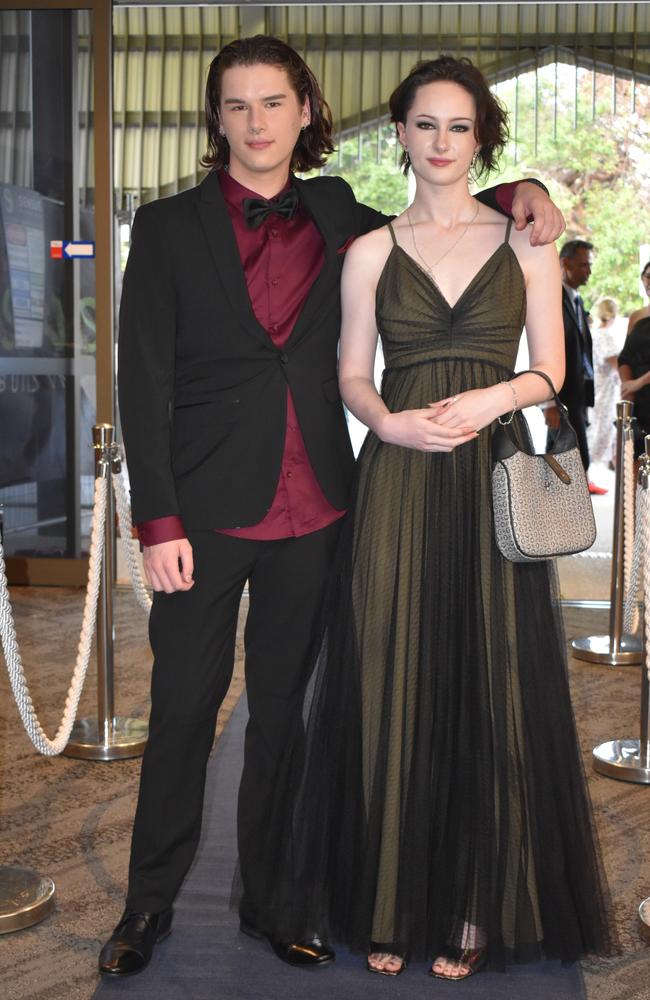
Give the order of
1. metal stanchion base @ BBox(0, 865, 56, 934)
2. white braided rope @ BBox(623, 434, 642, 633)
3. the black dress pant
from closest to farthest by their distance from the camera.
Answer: the black dress pant → metal stanchion base @ BBox(0, 865, 56, 934) → white braided rope @ BBox(623, 434, 642, 633)

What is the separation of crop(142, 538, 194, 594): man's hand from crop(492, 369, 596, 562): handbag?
63 cm

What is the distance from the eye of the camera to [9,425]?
22.5ft

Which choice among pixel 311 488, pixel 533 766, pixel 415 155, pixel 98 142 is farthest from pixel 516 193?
pixel 98 142

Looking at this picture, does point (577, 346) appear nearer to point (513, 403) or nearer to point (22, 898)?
point (513, 403)

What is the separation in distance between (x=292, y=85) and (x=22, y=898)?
1949 millimetres

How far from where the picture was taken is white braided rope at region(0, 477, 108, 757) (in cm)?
330

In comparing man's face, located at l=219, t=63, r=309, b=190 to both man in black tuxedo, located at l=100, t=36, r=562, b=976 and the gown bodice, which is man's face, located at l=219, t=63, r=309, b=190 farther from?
the gown bodice

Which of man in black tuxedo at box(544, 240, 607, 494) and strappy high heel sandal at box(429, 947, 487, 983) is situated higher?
man in black tuxedo at box(544, 240, 607, 494)

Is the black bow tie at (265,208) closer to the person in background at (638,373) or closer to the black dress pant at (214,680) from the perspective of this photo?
the black dress pant at (214,680)

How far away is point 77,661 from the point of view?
3859 mm

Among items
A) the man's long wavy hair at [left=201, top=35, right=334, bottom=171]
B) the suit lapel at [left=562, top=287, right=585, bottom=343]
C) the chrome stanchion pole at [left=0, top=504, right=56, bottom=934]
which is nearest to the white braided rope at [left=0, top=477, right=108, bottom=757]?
the chrome stanchion pole at [left=0, top=504, right=56, bottom=934]

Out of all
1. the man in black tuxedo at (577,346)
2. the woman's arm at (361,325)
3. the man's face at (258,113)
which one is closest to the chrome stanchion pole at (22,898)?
the woman's arm at (361,325)

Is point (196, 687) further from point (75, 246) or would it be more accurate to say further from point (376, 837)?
point (75, 246)

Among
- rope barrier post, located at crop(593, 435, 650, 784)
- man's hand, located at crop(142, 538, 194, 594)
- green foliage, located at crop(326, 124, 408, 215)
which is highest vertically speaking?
green foliage, located at crop(326, 124, 408, 215)
